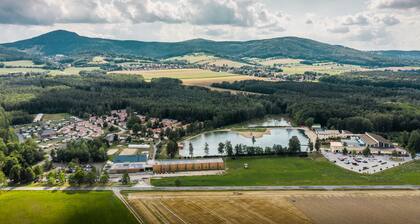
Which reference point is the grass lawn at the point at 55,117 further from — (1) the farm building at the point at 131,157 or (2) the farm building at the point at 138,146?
(1) the farm building at the point at 131,157

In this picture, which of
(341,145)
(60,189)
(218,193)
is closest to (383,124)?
(341,145)

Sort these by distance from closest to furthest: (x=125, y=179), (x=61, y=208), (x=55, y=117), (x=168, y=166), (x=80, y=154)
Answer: (x=61, y=208)
(x=125, y=179)
(x=168, y=166)
(x=80, y=154)
(x=55, y=117)

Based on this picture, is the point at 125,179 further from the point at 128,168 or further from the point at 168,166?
the point at 168,166

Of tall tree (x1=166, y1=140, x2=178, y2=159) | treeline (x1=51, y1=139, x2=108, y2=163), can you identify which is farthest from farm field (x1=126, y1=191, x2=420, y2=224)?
tall tree (x1=166, y1=140, x2=178, y2=159)

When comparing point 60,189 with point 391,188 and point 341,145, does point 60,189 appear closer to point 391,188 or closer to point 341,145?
point 391,188

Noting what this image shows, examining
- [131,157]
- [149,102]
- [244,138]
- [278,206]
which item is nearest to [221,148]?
[244,138]

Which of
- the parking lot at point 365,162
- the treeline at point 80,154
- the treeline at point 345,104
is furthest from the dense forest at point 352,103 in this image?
the treeline at point 80,154
